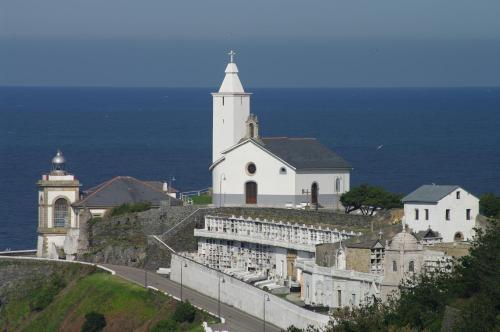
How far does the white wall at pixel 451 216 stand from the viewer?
72.3 m

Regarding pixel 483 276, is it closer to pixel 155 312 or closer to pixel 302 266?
pixel 302 266

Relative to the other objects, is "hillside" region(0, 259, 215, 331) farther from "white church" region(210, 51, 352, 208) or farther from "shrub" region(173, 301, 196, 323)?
"white church" region(210, 51, 352, 208)

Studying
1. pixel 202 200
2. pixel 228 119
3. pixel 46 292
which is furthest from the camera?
pixel 202 200

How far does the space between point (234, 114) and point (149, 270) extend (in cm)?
1209

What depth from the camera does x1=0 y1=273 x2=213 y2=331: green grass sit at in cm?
7394

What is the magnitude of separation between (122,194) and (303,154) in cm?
946

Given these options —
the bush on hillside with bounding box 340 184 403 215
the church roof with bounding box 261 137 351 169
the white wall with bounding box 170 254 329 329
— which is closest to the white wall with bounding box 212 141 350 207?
the church roof with bounding box 261 137 351 169

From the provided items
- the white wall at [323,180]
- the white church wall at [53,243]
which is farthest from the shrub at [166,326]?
the white church wall at [53,243]

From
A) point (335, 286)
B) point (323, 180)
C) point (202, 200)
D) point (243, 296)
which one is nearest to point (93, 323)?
point (243, 296)

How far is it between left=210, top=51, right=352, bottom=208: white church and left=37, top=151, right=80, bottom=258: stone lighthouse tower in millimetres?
7228

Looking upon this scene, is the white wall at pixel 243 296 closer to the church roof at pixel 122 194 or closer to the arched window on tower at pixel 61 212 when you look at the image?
the church roof at pixel 122 194

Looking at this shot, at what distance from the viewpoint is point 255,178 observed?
88062 mm

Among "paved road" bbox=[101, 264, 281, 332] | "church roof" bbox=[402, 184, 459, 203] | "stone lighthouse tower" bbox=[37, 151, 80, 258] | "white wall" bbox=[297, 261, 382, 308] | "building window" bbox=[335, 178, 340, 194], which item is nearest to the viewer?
"white wall" bbox=[297, 261, 382, 308]

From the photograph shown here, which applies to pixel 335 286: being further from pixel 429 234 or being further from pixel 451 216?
pixel 451 216
